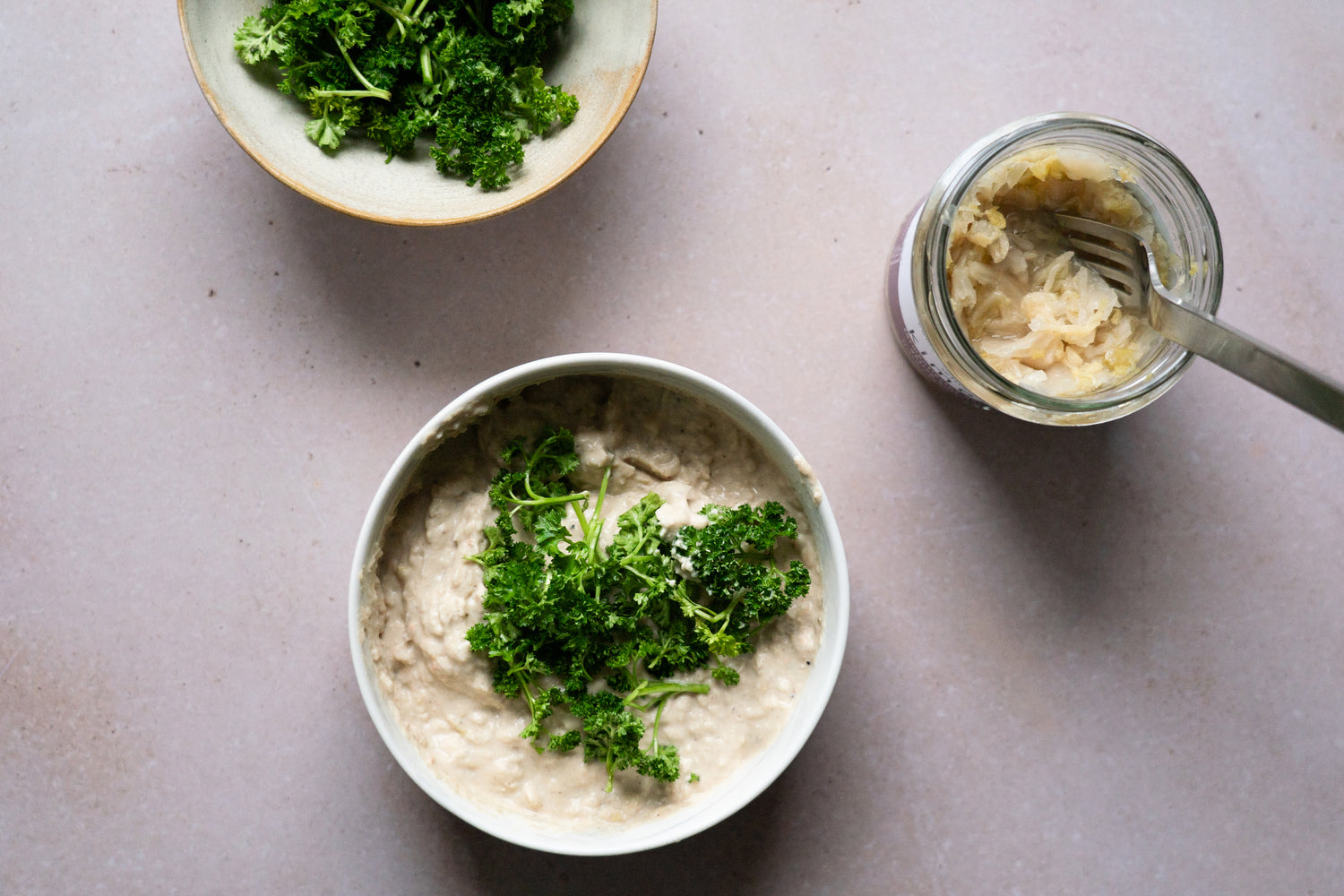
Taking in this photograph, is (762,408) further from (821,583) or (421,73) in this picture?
(421,73)

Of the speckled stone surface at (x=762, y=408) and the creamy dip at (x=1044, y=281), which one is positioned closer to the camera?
the creamy dip at (x=1044, y=281)

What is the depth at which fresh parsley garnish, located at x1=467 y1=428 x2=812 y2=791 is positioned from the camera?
4.19 ft

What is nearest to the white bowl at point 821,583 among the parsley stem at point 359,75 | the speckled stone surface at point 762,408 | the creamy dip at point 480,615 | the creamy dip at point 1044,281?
the creamy dip at point 480,615

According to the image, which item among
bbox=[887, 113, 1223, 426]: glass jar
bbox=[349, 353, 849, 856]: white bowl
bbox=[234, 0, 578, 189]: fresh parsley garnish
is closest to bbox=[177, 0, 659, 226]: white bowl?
bbox=[234, 0, 578, 189]: fresh parsley garnish

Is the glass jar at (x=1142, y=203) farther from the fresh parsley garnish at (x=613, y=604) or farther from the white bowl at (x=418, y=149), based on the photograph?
the white bowl at (x=418, y=149)

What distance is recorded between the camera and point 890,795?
1.52m

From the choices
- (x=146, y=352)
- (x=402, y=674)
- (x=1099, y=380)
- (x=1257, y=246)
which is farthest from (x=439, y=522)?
(x=1257, y=246)

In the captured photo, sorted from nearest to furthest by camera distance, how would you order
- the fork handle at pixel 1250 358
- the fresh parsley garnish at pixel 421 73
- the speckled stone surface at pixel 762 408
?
the fork handle at pixel 1250 358, the fresh parsley garnish at pixel 421 73, the speckled stone surface at pixel 762 408

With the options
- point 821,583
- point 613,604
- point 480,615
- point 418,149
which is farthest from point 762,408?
point 418,149

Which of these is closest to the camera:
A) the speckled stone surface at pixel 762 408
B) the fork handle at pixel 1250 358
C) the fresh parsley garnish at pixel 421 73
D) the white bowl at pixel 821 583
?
the fork handle at pixel 1250 358

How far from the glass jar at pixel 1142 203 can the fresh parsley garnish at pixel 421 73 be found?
1.83 feet

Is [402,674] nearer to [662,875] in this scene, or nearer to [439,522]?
[439,522]

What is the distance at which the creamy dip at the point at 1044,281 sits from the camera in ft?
4.34

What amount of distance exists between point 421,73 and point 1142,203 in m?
1.06
